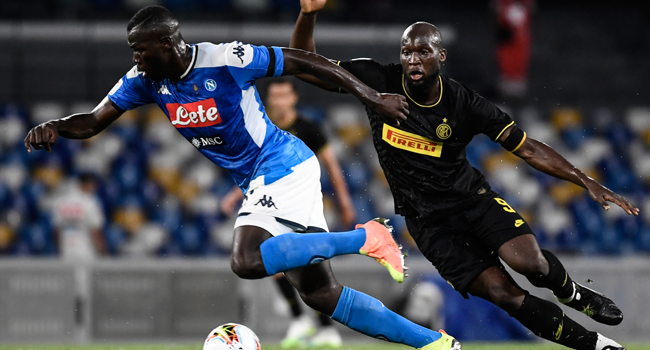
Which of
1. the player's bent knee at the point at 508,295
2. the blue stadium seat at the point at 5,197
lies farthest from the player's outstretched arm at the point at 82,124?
the blue stadium seat at the point at 5,197

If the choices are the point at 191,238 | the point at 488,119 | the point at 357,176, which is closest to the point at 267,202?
the point at 488,119

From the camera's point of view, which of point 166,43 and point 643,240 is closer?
point 166,43

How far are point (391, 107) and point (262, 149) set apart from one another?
1001 millimetres

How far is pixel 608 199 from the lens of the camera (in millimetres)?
5180

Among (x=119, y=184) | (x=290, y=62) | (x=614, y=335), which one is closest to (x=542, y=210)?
(x=614, y=335)

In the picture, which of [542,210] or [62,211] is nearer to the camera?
[62,211]

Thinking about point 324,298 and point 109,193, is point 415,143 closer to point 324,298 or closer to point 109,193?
point 324,298

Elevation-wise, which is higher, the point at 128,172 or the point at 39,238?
the point at 128,172

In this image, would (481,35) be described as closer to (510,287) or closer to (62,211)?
(62,211)

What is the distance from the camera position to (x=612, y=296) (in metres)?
9.87

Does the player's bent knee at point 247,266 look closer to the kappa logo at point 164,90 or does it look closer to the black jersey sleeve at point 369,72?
the kappa logo at point 164,90

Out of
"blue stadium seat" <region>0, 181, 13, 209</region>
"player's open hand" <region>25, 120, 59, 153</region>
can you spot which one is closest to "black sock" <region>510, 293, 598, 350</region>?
"player's open hand" <region>25, 120, 59, 153</region>

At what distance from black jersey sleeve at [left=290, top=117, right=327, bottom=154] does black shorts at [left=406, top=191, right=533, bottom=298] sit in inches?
104

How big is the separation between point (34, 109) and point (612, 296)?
33.4 feet
